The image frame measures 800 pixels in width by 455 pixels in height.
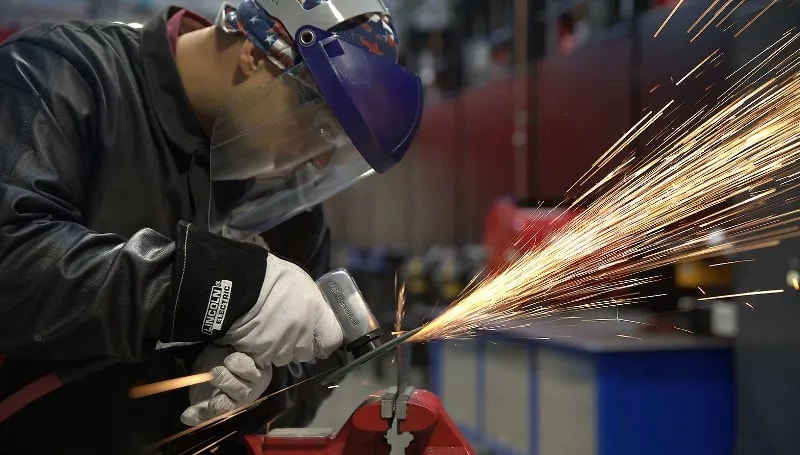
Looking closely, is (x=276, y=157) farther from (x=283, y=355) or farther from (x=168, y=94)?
(x=283, y=355)

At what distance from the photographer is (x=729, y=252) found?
1.77 m

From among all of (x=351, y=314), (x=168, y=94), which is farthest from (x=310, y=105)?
(x=351, y=314)

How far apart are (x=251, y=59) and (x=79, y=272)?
64 centimetres

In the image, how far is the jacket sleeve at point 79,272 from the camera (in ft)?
4.71

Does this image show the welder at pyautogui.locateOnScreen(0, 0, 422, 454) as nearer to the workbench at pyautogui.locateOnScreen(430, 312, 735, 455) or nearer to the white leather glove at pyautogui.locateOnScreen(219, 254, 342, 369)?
the white leather glove at pyautogui.locateOnScreen(219, 254, 342, 369)

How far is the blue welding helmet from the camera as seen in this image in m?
1.75

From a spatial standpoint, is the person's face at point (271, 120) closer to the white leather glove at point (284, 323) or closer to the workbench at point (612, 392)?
the white leather glove at point (284, 323)

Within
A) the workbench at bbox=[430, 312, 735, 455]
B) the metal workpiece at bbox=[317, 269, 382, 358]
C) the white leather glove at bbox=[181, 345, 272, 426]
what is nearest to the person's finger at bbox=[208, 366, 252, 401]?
the white leather glove at bbox=[181, 345, 272, 426]

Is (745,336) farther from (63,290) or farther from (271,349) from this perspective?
(63,290)

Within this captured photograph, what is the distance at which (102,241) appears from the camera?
4.86 ft

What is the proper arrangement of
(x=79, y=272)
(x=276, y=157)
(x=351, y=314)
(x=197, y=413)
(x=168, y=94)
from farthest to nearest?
(x=276, y=157)
(x=168, y=94)
(x=351, y=314)
(x=197, y=413)
(x=79, y=272)

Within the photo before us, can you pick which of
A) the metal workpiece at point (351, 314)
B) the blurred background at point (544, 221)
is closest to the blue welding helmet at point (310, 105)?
the metal workpiece at point (351, 314)

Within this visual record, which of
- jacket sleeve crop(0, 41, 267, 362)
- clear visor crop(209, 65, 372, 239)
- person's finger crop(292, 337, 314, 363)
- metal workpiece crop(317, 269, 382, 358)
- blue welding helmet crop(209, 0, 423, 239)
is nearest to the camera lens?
jacket sleeve crop(0, 41, 267, 362)

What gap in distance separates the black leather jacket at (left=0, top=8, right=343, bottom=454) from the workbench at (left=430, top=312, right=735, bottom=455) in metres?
0.69
